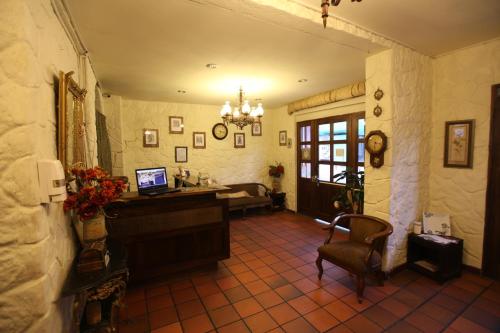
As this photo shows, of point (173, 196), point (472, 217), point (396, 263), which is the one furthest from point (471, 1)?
point (173, 196)

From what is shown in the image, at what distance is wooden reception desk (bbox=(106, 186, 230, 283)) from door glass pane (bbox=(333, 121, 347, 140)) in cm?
273

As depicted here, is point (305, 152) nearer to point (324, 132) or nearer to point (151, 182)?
point (324, 132)

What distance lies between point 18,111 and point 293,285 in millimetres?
2731

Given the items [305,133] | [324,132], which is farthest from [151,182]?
[305,133]

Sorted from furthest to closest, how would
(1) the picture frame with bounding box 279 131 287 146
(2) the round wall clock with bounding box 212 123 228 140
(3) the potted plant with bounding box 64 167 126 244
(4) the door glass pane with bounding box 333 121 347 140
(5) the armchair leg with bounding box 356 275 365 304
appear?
→ (1) the picture frame with bounding box 279 131 287 146 < (2) the round wall clock with bounding box 212 123 228 140 < (4) the door glass pane with bounding box 333 121 347 140 < (5) the armchair leg with bounding box 356 275 365 304 < (3) the potted plant with bounding box 64 167 126 244

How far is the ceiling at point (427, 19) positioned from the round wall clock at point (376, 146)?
103 centimetres

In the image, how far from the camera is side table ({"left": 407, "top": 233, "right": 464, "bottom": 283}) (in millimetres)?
2590

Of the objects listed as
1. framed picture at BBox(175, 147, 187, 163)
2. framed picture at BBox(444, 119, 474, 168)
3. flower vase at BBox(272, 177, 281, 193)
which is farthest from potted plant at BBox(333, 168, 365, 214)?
framed picture at BBox(175, 147, 187, 163)

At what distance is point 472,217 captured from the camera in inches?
108

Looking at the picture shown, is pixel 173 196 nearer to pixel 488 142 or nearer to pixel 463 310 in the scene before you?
pixel 463 310

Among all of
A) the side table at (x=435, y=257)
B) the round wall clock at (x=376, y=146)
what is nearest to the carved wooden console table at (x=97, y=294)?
the round wall clock at (x=376, y=146)

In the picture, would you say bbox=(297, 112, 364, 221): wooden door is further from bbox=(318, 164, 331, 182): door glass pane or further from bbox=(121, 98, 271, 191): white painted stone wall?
bbox=(121, 98, 271, 191): white painted stone wall

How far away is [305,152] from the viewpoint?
534 centimetres

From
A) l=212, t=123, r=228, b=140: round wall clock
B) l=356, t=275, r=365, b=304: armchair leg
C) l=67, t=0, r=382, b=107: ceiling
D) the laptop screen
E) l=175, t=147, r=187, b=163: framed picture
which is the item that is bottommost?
l=356, t=275, r=365, b=304: armchair leg
